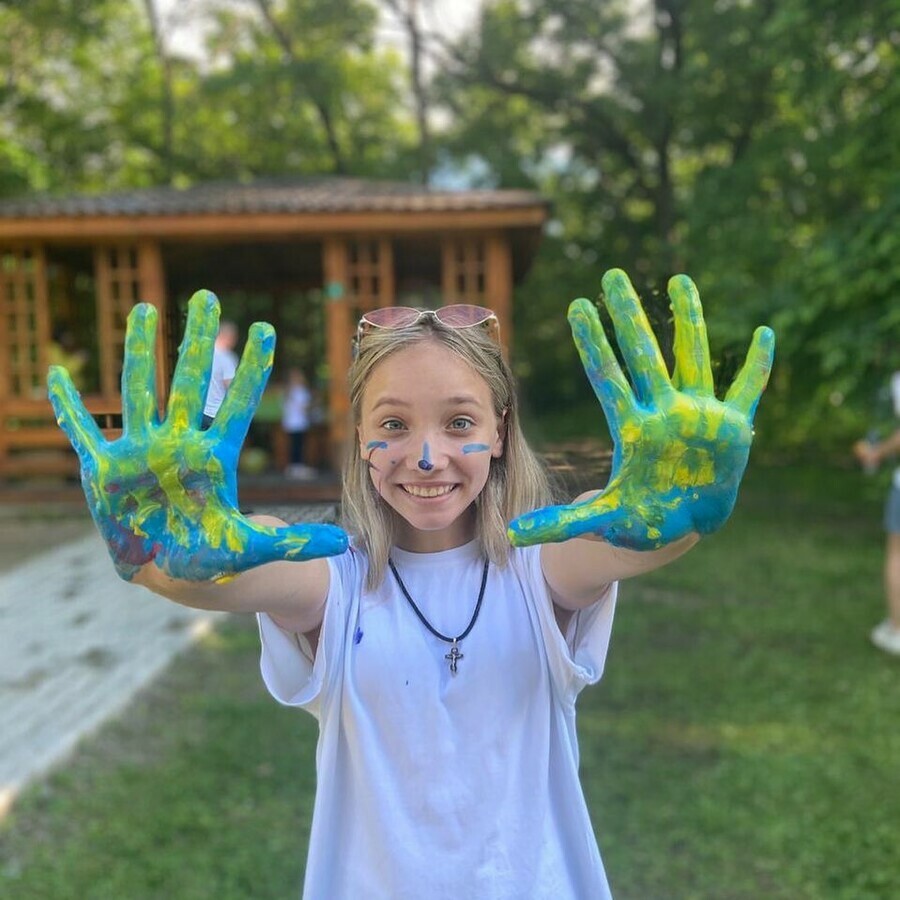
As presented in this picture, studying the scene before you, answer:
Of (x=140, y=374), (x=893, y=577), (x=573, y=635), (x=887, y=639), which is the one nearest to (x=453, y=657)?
(x=573, y=635)

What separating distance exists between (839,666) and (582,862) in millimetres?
3821

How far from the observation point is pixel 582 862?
122 cm

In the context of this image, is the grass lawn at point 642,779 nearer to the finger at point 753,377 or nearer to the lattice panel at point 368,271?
the finger at point 753,377

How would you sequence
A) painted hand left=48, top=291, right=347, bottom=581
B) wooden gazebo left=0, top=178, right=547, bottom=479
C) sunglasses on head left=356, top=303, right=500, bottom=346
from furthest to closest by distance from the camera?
wooden gazebo left=0, top=178, right=547, bottom=479, sunglasses on head left=356, top=303, right=500, bottom=346, painted hand left=48, top=291, right=347, bottom=581

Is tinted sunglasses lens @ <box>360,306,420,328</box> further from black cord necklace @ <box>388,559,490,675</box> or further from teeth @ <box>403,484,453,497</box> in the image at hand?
black cord necklace @ <box>388,559,490,675</box>

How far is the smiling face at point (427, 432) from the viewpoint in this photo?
1.06 m

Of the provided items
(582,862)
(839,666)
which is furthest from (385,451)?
(839,666)

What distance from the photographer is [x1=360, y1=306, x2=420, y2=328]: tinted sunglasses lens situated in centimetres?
112

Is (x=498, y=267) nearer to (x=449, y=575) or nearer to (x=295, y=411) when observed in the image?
(x=295, y=411)

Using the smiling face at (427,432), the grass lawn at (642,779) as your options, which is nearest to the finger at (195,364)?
the smiling face at (427,432)

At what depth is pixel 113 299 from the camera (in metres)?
7.83

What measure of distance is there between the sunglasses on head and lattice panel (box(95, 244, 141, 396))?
21.7 ft

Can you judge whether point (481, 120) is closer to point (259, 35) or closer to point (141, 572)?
point (259, 35)

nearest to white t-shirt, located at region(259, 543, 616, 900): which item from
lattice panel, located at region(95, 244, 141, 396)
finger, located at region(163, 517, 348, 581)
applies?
finger, located at region(163, 517, 348, 581)
